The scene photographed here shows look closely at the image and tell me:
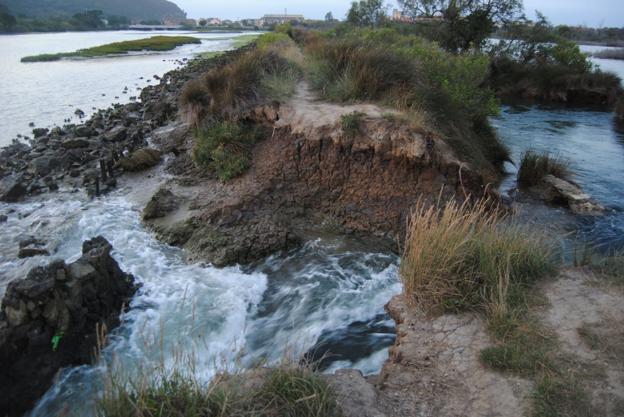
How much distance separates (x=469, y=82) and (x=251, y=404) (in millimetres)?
13694

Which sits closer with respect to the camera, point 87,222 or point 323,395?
point 323,395

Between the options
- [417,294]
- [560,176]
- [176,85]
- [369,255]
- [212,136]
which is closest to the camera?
[417,294]

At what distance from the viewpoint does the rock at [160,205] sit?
1024 cm

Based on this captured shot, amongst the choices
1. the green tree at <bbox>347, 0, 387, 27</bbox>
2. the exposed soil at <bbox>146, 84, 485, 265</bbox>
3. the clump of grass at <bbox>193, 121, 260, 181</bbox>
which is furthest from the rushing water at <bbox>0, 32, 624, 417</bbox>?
the green tree at <bbox>347, 0, 387, 27</bbox>

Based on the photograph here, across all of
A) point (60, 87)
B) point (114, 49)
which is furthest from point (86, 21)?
point (60, 87)

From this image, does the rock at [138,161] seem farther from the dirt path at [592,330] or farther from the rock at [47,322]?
the dirt path at [592,330]

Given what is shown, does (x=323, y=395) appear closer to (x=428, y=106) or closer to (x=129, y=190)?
(x=428, y=106)

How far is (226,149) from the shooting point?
11.6 meters

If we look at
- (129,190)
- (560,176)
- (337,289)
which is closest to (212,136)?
(129,190)

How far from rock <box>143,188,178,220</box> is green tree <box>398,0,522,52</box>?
91.4 feet

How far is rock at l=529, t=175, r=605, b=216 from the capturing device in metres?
11.2

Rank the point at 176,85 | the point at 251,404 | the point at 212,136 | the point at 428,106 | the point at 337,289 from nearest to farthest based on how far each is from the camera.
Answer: the point at 251,404, the point at 337,289, the point at 428,106, the point at 212,136, the point at 176,85

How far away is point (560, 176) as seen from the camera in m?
13.1

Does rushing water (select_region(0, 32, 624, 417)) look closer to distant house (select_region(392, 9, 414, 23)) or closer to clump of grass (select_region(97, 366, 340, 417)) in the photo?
clump of grass (select_region(97, 366, 340, 417))
